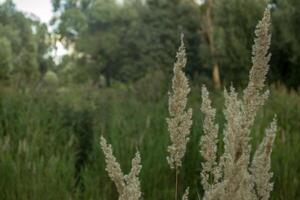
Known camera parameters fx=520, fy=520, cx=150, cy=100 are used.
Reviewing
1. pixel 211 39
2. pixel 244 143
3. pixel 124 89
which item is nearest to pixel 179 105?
pixel 244 143

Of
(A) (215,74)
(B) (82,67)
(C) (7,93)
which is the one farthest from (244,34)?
(B) (82,67)

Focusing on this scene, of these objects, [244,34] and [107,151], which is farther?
[244,34]

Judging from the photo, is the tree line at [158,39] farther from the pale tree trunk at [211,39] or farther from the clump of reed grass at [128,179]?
the clump of reed grass at [128,179]

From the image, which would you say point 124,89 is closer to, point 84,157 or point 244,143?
point 84,157

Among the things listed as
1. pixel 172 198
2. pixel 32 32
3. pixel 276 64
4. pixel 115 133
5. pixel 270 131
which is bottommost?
pixel 270 131

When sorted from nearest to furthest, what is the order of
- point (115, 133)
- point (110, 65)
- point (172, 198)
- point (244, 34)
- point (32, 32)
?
1. point (172, 198)
2. point (115, 133)
3. point (244, 34)
4. point (110, 65)
5. point (32, 32)

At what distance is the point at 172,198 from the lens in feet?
13.5

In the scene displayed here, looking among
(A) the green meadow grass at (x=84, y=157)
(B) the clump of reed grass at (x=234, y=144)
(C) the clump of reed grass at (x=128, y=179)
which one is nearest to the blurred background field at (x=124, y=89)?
(A) the green meadow grass at (x=84, y=157)

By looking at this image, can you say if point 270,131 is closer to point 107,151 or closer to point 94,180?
point 107,151

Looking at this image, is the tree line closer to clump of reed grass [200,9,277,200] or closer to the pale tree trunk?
the pale tree trunk

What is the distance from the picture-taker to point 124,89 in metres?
14.7

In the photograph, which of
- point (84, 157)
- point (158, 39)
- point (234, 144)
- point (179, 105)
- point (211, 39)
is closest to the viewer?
point (234, 144)

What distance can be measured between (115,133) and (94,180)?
1.22m

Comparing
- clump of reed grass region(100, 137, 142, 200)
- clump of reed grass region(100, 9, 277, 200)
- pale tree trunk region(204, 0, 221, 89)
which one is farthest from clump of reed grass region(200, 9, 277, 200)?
pale tree trunk region(204, 0, 221, 89)
